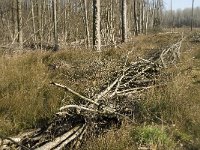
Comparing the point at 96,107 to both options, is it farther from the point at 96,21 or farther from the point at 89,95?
the point at 96,21

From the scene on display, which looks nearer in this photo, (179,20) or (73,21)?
(73,21)

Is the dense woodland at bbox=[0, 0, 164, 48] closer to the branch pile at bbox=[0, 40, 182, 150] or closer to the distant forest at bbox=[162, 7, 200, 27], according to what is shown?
the branch pile at bbox=[0, 40, 182, 150]

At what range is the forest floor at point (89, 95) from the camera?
4.86 m

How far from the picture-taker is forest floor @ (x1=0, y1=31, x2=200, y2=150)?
486 cm

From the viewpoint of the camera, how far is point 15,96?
20.8 ft

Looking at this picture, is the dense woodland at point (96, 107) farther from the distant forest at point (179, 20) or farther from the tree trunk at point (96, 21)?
the distant forest at point (179, 20)

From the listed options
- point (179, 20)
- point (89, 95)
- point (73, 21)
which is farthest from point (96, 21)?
point (179, 20)

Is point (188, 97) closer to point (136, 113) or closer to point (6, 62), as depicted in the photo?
point (136, 113)

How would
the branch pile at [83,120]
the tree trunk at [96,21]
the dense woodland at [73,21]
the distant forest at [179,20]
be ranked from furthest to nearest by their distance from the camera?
the distant forest at [179,20]
the dense woodland at [73,21]
the tree trunk at [96,21]
the branch pile at [83,120]

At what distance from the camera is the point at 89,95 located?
6.19 m

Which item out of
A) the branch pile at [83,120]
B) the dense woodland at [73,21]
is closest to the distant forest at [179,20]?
the dense woodland at [73,21]

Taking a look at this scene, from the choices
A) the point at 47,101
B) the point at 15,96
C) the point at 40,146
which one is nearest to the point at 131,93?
the point at 47,101

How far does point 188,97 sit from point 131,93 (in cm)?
102

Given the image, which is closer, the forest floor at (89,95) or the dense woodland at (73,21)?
the forest floor at (89,95)
